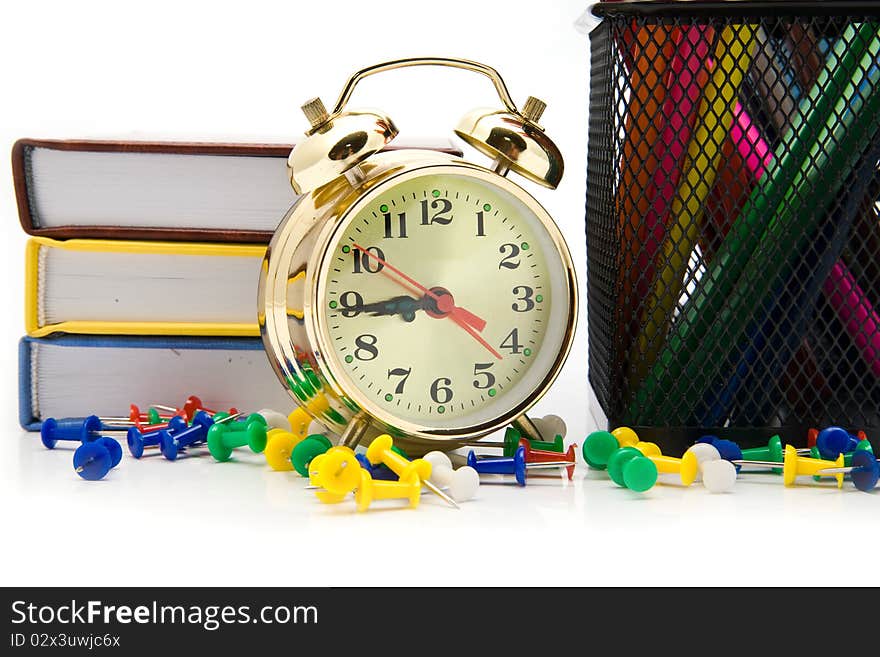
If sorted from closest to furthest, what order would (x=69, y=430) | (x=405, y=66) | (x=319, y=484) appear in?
(x=319, y=484), (x=405, y=66), (x=69, y=430)

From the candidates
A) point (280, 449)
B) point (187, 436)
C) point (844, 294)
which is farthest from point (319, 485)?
point (844, 294)

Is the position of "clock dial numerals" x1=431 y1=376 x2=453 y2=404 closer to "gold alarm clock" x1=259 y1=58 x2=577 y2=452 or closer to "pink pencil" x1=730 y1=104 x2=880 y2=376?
"gold alarm clock" x1=259 y1=58 x2=577 y2=452

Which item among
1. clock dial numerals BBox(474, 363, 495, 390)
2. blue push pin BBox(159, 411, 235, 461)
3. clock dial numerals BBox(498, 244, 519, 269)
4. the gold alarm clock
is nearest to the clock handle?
the gold alarm clock

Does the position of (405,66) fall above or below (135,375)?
above

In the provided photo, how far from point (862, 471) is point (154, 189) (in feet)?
2.27

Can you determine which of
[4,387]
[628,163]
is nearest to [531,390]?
[628,163]

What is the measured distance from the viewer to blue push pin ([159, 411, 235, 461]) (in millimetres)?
1085

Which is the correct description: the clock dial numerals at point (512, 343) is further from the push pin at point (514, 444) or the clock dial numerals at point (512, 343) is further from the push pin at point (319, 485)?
the push pin at point (319, 485)

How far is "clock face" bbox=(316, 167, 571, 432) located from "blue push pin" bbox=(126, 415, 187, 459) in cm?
21

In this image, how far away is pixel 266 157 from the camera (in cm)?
120

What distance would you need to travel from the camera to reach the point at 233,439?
108cm

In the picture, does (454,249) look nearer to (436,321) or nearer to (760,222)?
(436,321)

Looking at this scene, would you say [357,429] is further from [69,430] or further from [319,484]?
[69,430]

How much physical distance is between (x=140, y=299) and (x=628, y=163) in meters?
0.49
